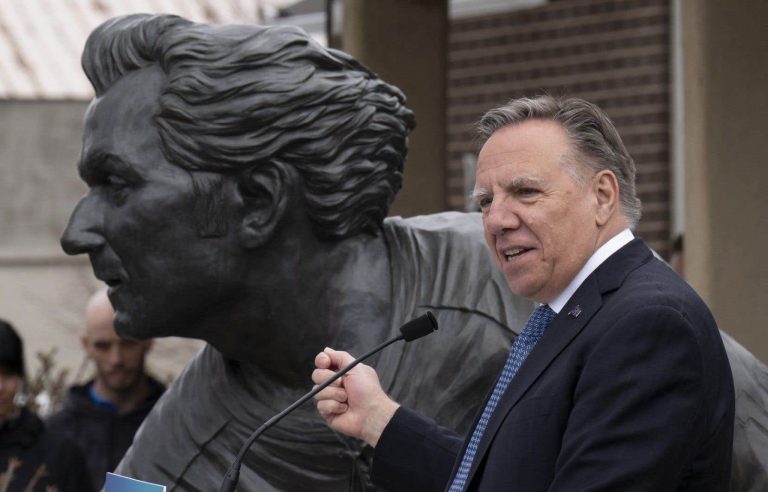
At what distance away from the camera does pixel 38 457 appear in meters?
5.21

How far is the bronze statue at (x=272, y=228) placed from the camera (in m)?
3.34

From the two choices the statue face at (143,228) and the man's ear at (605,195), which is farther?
the statue face at (143,228)

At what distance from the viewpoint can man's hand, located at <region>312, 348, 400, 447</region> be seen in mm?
2770

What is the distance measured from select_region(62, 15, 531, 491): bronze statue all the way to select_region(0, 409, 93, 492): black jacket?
1806 mm

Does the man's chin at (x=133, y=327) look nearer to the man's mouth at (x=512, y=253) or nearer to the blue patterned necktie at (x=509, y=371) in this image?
the blue patterned necktie at (x=509, y=371)

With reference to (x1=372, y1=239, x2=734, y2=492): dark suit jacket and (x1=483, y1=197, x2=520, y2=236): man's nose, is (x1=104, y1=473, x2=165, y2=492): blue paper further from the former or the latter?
(x1=483, y1=197, x2=520, y2=236): man's nose

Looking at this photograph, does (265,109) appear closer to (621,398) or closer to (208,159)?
(208,159)

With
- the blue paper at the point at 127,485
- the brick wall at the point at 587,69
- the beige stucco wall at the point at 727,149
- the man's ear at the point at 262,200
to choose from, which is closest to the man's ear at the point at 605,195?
the blue paper at the point at 127,485

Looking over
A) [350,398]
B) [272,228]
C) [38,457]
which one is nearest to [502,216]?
[350,398]

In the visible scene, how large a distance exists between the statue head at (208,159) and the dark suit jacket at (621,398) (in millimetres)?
1101

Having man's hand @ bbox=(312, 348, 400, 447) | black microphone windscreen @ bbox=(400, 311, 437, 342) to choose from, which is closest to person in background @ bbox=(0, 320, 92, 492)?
man's hand @ bbox=(312, 348, 400, 447)

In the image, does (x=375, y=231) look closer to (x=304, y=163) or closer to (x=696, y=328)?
(x=304, y=163)

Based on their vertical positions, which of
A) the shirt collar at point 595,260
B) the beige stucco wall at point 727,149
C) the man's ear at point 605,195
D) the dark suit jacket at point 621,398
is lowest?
the beige stucco wall at point 727,149

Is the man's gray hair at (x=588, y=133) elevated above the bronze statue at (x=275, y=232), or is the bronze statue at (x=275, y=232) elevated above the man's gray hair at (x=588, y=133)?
the man's gray hair at (x=588, y=133)
